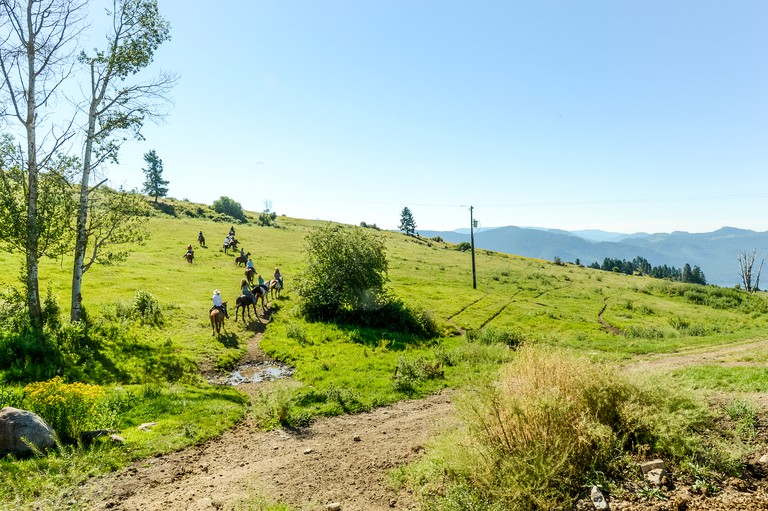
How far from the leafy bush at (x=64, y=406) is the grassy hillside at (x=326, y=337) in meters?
1.15

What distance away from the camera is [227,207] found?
10462 cm

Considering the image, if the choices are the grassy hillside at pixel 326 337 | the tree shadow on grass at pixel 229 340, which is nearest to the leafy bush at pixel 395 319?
the grassy hillside at pixel 326 337

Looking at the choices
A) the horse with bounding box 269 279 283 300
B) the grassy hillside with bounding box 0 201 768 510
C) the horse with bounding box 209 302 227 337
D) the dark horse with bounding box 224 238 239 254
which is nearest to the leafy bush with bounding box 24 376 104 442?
the grassy hillside with bounding box 0 201 768 510

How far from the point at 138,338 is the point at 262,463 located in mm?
13374

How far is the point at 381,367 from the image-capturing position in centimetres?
1936

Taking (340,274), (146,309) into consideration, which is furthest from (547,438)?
(146,309)

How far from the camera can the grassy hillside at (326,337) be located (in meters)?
13.4

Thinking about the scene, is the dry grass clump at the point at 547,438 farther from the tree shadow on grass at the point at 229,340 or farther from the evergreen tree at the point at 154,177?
the evergreen tree at the point at 154,177

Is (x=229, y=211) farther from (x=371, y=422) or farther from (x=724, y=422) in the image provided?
(x=724, y=422)

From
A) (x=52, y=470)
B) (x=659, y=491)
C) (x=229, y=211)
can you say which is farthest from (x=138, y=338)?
(x=229, y=211)

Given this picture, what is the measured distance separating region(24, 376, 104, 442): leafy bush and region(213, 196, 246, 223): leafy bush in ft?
312

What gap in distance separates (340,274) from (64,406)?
63.8ft

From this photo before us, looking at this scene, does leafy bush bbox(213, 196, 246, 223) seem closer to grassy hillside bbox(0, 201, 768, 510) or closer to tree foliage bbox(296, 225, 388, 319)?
grassy hillside bbox(0, 201, 768, 510)

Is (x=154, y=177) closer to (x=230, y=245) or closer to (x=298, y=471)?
(x=230, y=245)
